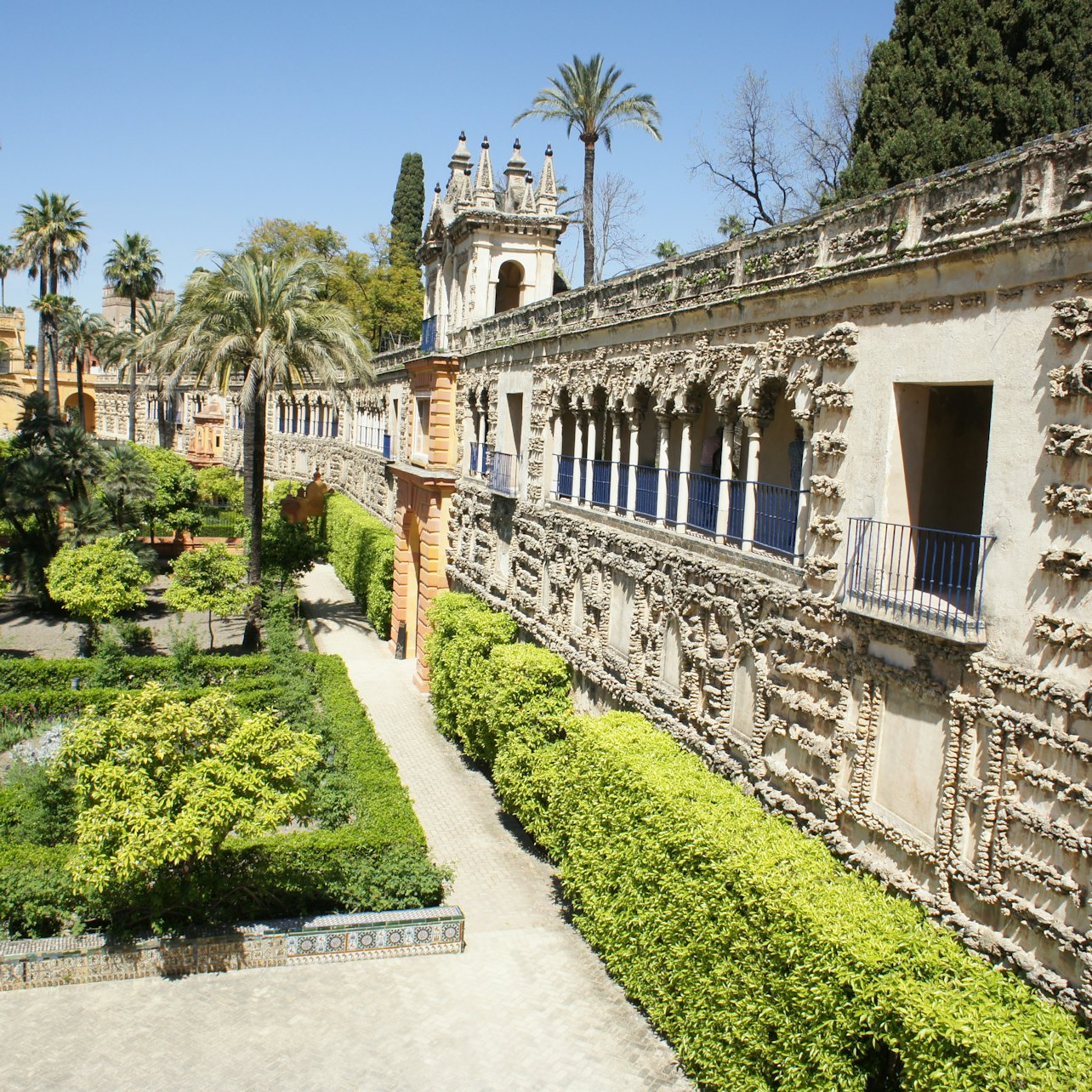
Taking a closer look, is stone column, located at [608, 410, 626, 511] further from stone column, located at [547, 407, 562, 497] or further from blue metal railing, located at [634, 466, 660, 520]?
stone column, located at [547, 407, 562, 497]

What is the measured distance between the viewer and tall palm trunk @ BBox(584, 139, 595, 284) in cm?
3869

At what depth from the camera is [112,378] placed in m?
77.9

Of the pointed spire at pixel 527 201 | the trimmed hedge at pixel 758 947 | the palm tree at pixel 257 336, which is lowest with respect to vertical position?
the trimmed hedge at pixel 758 947

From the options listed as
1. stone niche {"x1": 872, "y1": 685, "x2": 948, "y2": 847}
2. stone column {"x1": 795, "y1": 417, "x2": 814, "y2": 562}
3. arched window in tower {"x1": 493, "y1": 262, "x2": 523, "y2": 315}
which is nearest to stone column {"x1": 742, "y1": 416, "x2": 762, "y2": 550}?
stone column {"x1": 795, "y1": 417, "x2": 814, "y2": 562}

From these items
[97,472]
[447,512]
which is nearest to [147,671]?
[447,512]

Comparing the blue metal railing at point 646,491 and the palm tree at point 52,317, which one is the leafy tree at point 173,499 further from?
the blue metal railing at point 646,491

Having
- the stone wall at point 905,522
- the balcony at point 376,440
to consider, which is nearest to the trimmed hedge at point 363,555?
the balcony at point 376,440

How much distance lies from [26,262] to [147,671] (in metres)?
41.5

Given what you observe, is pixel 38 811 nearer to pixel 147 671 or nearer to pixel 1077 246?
pixel 147 671

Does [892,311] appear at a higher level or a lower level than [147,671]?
higher

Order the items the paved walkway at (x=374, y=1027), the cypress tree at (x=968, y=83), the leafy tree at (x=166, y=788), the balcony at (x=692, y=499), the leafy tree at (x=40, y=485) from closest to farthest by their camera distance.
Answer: the paved walkway at (x=374, y=1027) < the leafy tree at (x=166, y=788) < the balcony at (x=692, y=499) < the cypress tree at (x=968, y=83) < the leafy tree at (x=40, y=485)

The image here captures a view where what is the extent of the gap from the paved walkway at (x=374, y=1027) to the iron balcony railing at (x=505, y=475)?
10.1m

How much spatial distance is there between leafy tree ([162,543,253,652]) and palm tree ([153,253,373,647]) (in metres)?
0.89

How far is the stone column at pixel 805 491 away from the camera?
41.9 ft
